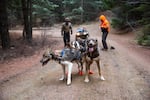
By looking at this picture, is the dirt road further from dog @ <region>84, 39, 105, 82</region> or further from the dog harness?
the dog harness

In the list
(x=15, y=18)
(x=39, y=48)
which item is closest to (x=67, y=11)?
(x=15, y=18)

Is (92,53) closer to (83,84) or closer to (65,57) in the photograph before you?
(65,57)

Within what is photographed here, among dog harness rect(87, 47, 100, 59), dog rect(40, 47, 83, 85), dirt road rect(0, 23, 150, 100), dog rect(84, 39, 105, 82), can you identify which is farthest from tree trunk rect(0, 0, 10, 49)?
dog harness rect(87, 47, 100, 59)

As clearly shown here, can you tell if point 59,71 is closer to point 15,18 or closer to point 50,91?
point 50,91

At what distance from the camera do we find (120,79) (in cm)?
827

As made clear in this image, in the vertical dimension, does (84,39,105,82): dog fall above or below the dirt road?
above

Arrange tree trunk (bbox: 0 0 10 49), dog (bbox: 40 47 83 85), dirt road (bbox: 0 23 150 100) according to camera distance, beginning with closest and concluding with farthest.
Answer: dirt road (bbox: 0 23 150 100), dog (bbox: 40 47 83 85), tree trunk (bbox: 0 0 10 49)

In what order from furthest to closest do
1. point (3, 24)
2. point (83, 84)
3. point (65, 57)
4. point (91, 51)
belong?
point (3, 24) < point (65, 57) < point (83, 84) < point (91, 51)

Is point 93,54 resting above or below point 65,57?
above

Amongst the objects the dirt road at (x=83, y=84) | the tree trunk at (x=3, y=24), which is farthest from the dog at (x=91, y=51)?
the tree trunk at (x=3, y=24)

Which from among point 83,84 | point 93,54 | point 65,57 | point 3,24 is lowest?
point 83,84

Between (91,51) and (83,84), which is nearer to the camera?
(91,51)

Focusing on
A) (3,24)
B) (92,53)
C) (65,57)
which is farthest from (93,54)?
(3,24)

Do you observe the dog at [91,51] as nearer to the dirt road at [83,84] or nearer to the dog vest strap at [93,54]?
the dog vest strap at [93,54]
